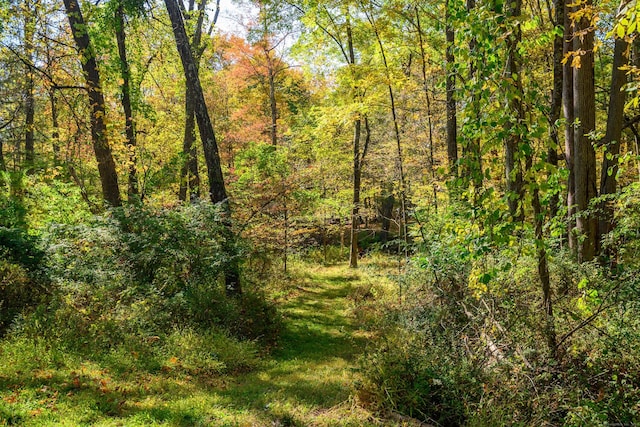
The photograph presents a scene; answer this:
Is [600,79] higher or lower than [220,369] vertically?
higher

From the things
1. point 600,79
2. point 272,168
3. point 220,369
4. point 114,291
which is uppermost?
point 600,79

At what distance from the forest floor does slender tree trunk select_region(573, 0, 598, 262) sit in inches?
171

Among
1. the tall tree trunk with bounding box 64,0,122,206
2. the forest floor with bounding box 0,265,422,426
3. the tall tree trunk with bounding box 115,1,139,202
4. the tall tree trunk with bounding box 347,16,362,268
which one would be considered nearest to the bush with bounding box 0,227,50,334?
the forest floor with bounding box 0,265,422,426

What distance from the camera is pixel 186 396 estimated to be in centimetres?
475

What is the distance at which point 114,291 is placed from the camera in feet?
21.4

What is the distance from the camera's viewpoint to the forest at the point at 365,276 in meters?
3.12

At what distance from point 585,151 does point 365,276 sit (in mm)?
8046

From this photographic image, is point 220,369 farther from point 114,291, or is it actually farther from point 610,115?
point 610,115

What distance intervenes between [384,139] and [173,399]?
48.3 feet

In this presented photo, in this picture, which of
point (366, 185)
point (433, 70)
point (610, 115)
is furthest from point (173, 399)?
point (366, 185)

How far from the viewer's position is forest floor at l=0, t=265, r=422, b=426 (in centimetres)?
400

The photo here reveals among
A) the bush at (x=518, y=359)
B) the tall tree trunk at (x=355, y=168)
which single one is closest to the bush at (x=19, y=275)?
the bush at (x=518, y=359)

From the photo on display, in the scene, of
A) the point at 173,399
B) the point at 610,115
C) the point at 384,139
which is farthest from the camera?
the point at 384,139

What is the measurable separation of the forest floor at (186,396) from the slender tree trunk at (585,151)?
14.2 feet
